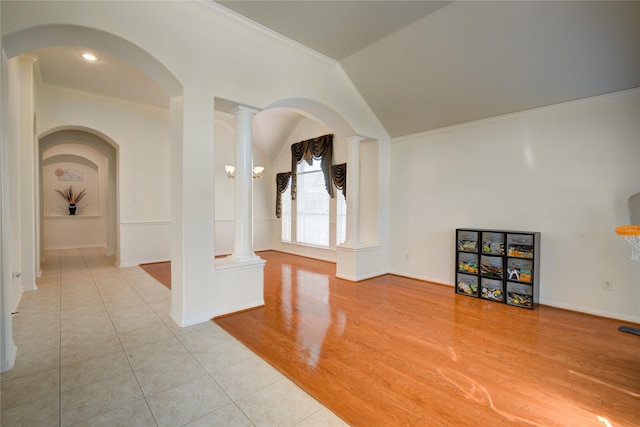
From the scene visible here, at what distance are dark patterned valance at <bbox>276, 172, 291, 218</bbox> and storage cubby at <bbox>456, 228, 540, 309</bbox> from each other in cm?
460

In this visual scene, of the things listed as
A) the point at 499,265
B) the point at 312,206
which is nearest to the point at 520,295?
the point at 499,265

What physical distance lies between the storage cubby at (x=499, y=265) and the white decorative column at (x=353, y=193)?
162cm

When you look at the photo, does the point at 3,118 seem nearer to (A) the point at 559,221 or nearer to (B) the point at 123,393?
(B) the point at 123,393

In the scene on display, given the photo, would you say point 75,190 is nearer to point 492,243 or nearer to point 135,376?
point 135,376

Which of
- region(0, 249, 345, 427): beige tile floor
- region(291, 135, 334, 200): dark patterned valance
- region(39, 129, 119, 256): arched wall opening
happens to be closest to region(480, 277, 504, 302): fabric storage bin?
region(0, 249, 345, 427): beige tile floor

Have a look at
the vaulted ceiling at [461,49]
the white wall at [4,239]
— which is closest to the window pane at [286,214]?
the vaulted ceiling at [461,49]

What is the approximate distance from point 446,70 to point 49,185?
10.3m

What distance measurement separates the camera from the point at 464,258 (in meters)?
4.26

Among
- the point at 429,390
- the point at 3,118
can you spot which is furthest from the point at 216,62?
the point at 429,390

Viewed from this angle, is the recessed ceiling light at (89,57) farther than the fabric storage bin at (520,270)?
Yes

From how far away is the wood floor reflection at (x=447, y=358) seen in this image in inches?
71.8

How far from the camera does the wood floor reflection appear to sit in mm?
1823

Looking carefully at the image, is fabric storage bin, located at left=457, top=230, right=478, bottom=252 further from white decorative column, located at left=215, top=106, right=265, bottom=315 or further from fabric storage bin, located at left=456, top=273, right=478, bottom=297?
white decorative column, located at left=215, top=106, right=265, bottom=315

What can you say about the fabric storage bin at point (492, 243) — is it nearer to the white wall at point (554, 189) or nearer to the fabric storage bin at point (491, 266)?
the fabric storage bin at point (491, 266)
